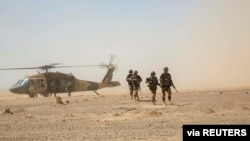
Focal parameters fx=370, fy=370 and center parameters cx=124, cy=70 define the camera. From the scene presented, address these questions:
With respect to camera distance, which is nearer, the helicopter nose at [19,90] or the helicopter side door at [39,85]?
the helicopter side door at [39,85]

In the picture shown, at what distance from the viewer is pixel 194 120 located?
35.9 feet

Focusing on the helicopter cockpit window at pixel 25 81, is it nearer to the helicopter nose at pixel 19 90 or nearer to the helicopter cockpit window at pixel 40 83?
the helicopter nose at pixel 19 90

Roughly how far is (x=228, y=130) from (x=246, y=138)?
341 millimetres

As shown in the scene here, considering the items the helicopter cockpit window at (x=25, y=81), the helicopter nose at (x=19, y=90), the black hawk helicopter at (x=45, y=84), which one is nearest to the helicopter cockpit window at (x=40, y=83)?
the black hawk helicopter at (x=45, y=84)

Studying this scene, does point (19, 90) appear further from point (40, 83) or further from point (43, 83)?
point (43, 83)

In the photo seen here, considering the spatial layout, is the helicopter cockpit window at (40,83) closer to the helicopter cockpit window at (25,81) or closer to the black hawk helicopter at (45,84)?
the black hawk helicopter at (45,84)

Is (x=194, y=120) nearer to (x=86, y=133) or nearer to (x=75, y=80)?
(x=86, y=133)

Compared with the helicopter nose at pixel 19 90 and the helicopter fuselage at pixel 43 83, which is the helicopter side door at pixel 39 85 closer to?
the helicopter fuselage at pixel 43 83

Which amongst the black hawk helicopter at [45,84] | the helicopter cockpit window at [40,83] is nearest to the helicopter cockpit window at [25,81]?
the black hawk helicopter at [45,84]

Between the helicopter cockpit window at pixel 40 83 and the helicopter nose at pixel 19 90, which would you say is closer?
the helicopter cockpit window at pixel 40 83

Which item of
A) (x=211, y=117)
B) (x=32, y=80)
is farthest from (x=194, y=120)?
(x=32, y=80)

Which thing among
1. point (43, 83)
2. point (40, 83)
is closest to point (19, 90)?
point (40, 83)

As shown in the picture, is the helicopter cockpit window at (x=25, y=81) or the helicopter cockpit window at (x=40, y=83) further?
the helicopter cockpit window at (x=25, y=81)

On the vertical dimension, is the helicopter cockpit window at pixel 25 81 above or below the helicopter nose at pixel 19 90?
above
